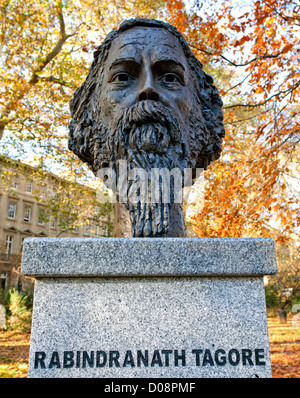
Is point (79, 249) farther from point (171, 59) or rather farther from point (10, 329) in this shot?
point (10, 329)

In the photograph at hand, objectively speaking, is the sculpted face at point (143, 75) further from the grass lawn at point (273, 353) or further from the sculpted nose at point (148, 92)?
the grass lawn at point (273, 353)

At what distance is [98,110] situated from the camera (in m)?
3.28

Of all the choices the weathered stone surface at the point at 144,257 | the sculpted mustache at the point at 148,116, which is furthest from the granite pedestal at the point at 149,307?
the sculpted mustache at the point at 148,116

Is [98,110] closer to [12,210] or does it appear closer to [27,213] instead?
[12,210]

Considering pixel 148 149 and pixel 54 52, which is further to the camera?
pixel 54 52

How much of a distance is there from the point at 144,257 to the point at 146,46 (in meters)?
1.89

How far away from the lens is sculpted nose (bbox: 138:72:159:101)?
2.86 metres

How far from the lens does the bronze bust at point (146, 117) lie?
278 cm

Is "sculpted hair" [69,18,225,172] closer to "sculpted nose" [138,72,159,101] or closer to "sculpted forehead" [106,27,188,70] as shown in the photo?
"sculpted forehead" [106,27,188,70]

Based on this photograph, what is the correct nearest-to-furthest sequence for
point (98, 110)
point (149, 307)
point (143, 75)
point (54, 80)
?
point (149, 307)
point (143, 75)
point (98, 110)
point (54, 80)

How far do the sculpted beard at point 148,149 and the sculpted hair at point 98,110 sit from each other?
0.36 meters

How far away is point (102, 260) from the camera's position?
2.21 metres

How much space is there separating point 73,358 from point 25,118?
13.5 m

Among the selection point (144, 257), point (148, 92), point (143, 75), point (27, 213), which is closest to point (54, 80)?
point (143, 75)
